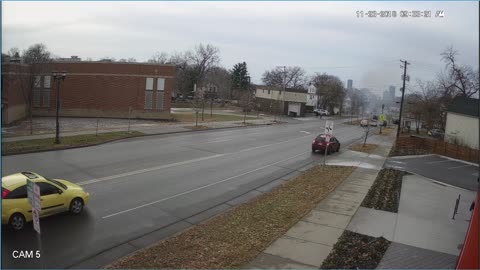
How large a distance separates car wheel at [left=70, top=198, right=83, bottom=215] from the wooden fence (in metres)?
31.1

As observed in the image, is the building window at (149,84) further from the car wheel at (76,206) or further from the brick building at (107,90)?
the car wheel at (76,206)

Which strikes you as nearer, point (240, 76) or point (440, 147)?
point (440, 147)

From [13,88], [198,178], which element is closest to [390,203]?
[198,178]

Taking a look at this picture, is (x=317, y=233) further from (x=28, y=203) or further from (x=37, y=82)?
(x=37, y=82)

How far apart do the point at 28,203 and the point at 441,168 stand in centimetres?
2712

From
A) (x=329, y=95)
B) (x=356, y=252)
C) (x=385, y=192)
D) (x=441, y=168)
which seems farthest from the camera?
(x=329, y=95)

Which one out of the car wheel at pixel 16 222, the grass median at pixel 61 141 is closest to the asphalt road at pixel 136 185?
the car wheel at pixel 16 222

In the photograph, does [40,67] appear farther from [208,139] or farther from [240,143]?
[240,143]

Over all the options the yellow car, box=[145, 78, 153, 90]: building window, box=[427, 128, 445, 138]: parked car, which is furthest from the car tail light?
box=[427, 128, 445, 138]: parked car

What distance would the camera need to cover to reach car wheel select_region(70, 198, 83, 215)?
1255cm

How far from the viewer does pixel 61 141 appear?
2634cm

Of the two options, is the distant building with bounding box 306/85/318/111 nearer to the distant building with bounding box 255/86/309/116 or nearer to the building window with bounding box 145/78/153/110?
the distant building with bounding box 255/86/309/116

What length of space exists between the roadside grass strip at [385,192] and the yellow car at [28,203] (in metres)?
10.1

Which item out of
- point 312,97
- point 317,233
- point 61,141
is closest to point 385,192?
point 317,233
